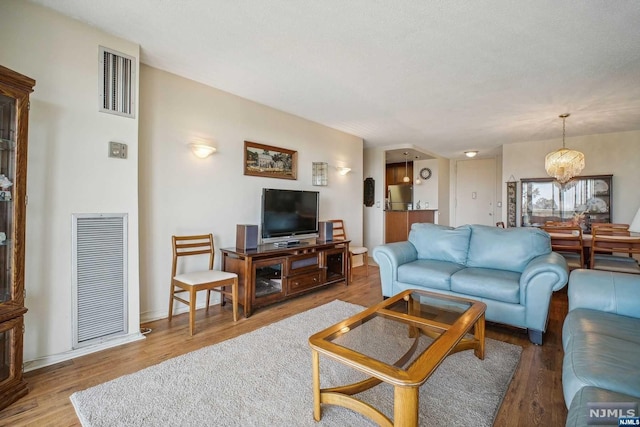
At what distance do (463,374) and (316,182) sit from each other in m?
3.26

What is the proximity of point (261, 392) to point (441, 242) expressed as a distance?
257 cm

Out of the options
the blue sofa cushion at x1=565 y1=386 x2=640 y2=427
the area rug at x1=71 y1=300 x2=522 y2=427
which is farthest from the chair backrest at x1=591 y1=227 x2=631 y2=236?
the blue sofa cushion at x1=565 y1=386 x2=640 y2=427

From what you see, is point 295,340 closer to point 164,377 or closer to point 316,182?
point 164,377

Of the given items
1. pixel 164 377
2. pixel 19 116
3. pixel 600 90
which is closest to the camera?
pixel 19 116

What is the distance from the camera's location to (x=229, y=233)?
3600 millimetres

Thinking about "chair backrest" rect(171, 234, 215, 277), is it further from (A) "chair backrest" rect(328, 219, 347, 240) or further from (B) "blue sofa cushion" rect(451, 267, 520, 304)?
(B) "blue sofa cushion" rect(451, 267, 520, 304)

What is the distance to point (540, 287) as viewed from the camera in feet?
8.09

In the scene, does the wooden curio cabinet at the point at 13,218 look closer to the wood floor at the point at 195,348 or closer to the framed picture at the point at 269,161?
the wood floor at the point at 195,348

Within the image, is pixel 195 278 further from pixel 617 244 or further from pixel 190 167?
pixel 617 244

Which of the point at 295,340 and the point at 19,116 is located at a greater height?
the point at 19,116

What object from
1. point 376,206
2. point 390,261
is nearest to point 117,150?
point 390,261

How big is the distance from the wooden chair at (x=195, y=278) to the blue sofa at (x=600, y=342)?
251cm

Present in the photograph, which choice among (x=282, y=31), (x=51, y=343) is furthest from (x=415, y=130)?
(x=51, y=343)

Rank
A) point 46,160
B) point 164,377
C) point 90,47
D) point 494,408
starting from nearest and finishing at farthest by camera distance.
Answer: point 494,408 → point 164,377 → point 46,160 → point 90,47
